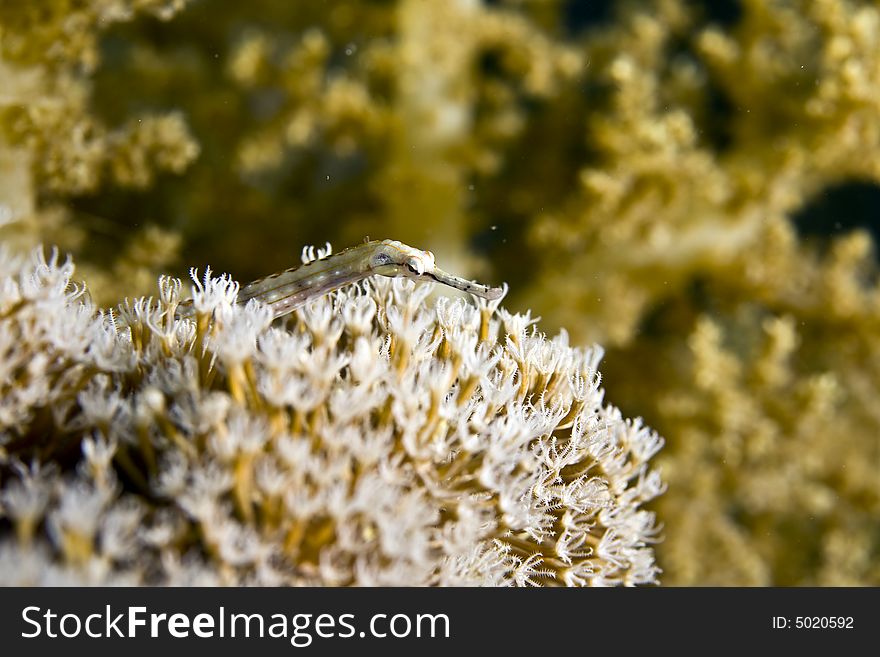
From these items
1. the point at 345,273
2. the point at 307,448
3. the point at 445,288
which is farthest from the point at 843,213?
the point at 307,448

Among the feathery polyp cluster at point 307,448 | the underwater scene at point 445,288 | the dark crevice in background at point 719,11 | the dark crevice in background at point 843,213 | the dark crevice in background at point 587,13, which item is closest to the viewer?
the feathery polyp cluster at point 307,448

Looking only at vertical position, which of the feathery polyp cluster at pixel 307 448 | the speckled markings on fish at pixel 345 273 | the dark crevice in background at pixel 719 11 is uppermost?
the dark crevice in background at pixel 719 11

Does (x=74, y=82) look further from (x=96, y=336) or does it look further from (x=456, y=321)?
(x=456, y=321)

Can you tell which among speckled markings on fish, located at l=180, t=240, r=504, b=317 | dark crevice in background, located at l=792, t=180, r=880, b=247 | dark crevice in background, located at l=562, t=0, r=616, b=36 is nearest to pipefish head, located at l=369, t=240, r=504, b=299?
speckled markings on fish, located at l=180, t=240, r=504, b=317

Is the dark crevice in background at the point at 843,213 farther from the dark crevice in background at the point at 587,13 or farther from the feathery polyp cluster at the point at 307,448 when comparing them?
the feathery polyp cluster at the point at 307,448

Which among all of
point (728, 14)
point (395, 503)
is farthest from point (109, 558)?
point (728, 14)

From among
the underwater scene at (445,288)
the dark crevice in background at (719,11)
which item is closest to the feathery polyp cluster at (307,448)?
the underwater scene at (445,288)

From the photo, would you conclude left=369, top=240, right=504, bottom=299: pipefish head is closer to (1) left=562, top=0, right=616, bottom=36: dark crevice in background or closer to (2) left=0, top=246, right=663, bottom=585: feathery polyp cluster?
(2) left=0, top=246, right=663, bottom=585: feathery polyp cluster
